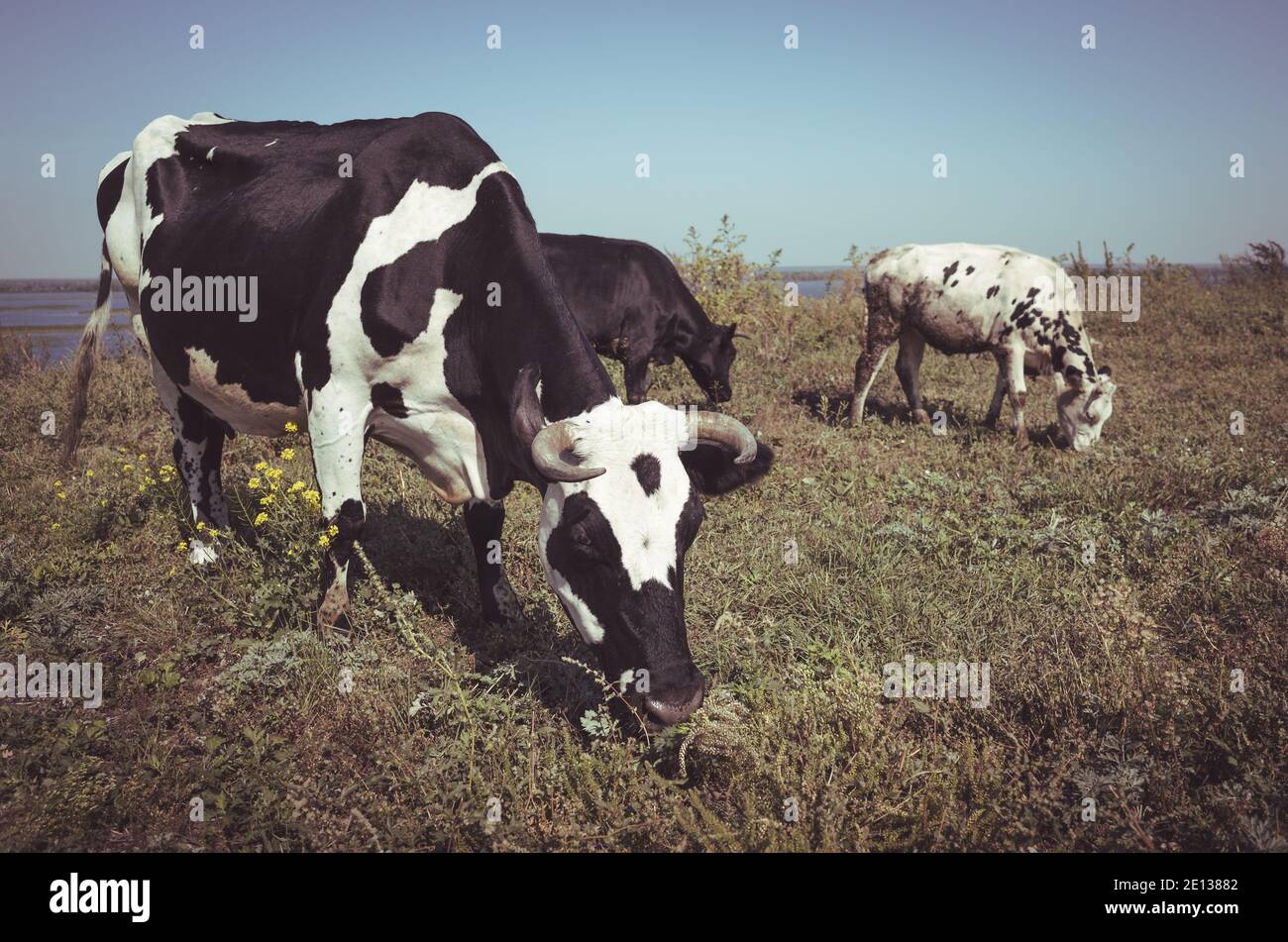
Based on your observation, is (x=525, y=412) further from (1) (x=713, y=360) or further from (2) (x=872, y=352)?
(2) (x=872, y=352)

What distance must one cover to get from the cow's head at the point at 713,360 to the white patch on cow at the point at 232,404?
5.57 meters

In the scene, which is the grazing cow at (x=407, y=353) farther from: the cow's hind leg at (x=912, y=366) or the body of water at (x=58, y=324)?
the body of water at (x=58, y=324)

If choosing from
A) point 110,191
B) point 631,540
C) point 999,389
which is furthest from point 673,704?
point 999,389

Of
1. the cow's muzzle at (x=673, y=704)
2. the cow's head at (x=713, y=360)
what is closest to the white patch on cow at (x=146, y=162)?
the cow's muzzle at (x=673, y=704)

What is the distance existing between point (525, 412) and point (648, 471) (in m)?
0.56

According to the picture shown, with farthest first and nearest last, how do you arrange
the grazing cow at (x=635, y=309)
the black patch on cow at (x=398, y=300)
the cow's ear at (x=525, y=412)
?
the grazing cow at (x=635, y=309), the black patch on cow at (x=398, y=300), the cow's ear at (x=525, y=412)

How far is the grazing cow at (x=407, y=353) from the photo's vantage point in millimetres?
3100

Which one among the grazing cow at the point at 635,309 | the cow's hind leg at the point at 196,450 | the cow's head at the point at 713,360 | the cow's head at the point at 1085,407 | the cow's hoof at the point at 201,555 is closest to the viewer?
the cow's hoof at the point at 201,555

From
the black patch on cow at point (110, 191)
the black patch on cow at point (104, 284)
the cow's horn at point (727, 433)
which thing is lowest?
the cow's horn at point (727, 433)

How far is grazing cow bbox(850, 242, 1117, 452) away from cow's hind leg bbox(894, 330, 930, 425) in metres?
0.01

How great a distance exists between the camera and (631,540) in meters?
3.03

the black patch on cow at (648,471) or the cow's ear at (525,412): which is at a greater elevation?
the cow's ear at (525,412)

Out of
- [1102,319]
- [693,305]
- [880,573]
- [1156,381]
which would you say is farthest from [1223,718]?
[1102,319]

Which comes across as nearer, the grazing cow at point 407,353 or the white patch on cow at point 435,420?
the grazing cow at point 407,353
